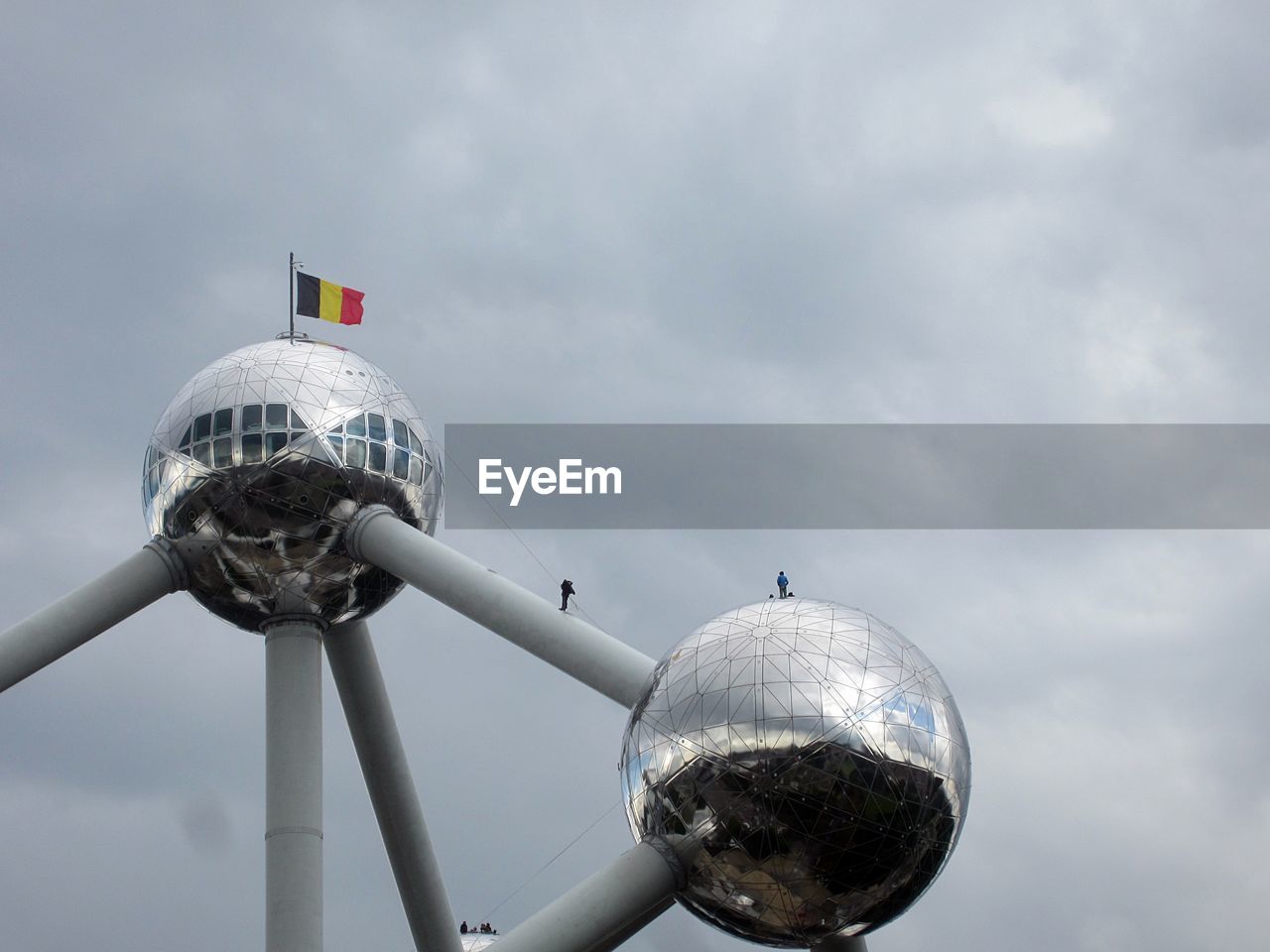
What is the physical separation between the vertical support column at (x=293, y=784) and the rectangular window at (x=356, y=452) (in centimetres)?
186

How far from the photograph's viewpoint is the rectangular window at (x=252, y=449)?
18922 mm

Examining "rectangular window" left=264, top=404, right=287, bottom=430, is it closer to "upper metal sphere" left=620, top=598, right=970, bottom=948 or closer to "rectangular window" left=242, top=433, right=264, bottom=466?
"rectangular window" left=242, top=433, right=264, bottom=466

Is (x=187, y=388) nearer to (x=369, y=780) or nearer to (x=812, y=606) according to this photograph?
(x=369, y=780)

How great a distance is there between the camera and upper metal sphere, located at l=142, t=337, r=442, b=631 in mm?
19000

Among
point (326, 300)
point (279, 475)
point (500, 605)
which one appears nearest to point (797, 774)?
point (500, 605)

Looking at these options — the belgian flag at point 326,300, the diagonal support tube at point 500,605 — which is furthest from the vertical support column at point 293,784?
the belgian flag at point 326,300

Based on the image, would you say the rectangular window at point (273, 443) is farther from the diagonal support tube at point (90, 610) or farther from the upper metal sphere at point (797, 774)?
the upper metal sphere at point (797, 774)

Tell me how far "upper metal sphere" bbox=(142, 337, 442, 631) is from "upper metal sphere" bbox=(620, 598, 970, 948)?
16.6ft

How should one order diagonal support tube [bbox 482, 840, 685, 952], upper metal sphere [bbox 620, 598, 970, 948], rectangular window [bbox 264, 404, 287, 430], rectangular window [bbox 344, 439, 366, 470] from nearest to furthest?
1. upper metal sphere [bbox 620, 598, 970, 948]
2. diagonal support tube [bbox 482, 840, 685, 952]
3. rectangular window [bbox 264, 404, 287, 430]
4. rectangular window [bbox 344, 439, 366, 470]

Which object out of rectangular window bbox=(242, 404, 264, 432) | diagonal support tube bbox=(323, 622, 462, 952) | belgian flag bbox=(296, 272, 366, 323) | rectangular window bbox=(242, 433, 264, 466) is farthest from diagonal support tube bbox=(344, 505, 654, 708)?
belgian flag bbox=(296, 272, 366, 323)

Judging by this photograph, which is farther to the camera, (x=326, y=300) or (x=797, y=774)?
(x=326, y=300)

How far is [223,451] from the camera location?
62.4ft

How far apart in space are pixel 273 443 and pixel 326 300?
3.90 m

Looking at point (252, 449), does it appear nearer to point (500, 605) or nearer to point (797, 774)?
point (500, 605)
